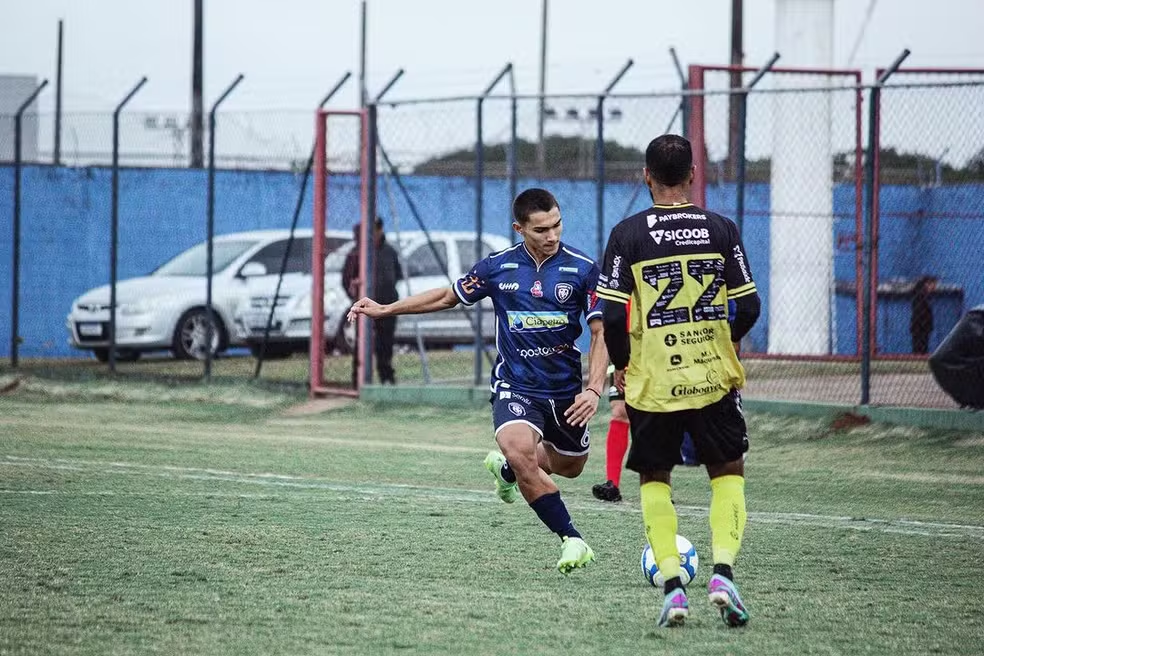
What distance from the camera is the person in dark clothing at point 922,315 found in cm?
1661

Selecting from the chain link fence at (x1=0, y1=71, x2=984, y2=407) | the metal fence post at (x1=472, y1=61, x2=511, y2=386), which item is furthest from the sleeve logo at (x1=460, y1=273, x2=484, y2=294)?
the metal fence post at (x1=472, y1=61, x2=511, y2=386)

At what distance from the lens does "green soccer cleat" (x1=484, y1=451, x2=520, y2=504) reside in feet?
25.3

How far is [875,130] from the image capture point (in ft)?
41.9

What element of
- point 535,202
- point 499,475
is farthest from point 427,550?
point 535,202

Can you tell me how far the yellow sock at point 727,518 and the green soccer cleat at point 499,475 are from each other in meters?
1.91

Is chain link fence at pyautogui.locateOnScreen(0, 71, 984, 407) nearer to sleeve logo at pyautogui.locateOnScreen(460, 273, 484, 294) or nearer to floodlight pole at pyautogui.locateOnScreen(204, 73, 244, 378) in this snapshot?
floodlight pole at pyautogui.locateOnScreen(204, 73, 244, 378)

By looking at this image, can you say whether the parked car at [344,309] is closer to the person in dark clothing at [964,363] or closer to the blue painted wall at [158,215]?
the blue painted wall at [158,215]

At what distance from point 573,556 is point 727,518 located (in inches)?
39.5

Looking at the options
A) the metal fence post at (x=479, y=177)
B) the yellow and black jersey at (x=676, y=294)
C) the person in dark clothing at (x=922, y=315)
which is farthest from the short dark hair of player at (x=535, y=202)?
the person in dark clothing at (x=922, y=315)

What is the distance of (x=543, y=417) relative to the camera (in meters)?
7.32

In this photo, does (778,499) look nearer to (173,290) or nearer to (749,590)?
(749,590)

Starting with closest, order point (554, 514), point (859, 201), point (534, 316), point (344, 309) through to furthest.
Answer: point (554, 514), point (534, 316), point (859, 201), point (344, 309)

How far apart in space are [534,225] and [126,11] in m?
18.9

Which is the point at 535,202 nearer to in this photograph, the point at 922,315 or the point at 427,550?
the point at 427,550
